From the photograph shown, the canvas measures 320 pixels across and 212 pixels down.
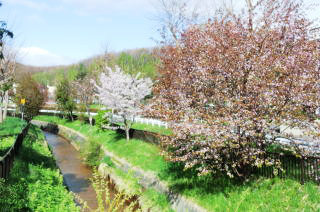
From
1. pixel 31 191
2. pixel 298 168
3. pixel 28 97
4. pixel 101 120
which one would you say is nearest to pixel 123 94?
pixel 101 120

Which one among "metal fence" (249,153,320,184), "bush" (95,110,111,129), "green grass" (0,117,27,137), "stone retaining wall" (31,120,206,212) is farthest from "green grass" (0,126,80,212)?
"bush" (95,110,111,129)

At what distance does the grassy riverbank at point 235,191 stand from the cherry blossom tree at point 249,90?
36.0 inches

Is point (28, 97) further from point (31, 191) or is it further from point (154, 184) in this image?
point (31, 191)

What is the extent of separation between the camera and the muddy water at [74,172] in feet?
50.5

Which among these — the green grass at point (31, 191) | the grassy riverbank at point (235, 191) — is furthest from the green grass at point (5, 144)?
the grassy riverbank at point (235, 191)

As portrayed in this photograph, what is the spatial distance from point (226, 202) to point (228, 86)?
4218mm

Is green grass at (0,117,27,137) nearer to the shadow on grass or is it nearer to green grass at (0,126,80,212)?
green grass at (0,126,80,212)

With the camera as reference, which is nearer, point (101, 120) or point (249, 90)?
point (249, 90)

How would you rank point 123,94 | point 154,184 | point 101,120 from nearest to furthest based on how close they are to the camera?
1. point 154,184
2. point 123,94
3. point 101,120

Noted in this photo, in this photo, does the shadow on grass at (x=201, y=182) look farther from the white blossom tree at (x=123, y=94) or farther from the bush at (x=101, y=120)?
the bush at (x=101, y=120)

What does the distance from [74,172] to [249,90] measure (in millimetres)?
15145

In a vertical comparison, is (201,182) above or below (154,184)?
above

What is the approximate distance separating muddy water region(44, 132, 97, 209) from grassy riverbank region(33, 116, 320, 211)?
11.4ft

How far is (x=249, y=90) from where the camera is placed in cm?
966
